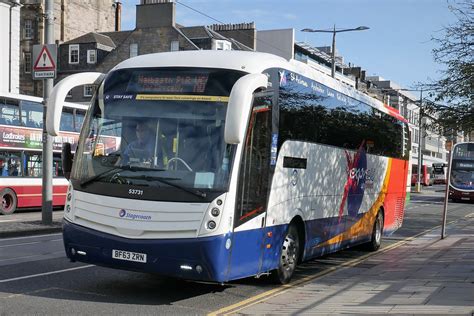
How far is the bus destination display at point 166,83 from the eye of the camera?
7.48m

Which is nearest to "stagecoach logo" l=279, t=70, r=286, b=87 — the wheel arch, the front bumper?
the wheel arch

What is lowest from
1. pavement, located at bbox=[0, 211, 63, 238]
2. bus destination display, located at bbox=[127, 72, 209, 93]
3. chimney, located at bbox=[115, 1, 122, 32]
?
pavement, located at bbox=[0, 211, 63, 238]

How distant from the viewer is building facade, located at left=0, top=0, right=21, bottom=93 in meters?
34.0

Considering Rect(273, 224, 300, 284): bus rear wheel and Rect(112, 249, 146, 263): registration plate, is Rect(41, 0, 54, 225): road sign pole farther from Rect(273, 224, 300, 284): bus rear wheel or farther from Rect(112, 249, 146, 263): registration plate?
Rect(112, 249, 146, 263): registration plate

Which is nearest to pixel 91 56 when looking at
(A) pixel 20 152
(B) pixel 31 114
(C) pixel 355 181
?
(B) pixel 31 114

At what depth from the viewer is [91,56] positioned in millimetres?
54844

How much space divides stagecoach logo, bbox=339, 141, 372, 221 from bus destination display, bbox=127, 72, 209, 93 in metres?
4.97

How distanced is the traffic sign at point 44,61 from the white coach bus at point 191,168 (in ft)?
27.0

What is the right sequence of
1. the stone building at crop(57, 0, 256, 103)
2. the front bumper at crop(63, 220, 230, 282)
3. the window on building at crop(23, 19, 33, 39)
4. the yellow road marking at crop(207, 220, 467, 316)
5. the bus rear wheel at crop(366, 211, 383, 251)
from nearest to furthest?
the front bumper at crop(63, 220, 230, 282) < the yellow road marking at crop(207, 220, 467, 316) < the bus rear wheel at crop(366, 211, 383, 251) < the stone building at crop(57, 0, 256, 103) < the window on building at crop(23, 19, 33, 39)

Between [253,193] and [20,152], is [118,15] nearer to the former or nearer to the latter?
[20,152]

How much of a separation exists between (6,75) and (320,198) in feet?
94.5

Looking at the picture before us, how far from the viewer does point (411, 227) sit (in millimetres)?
21281

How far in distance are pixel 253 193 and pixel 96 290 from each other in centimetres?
263

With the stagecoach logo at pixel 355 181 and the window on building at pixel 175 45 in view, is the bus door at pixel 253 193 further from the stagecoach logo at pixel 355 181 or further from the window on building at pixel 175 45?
the window on building at pixel 175 45
